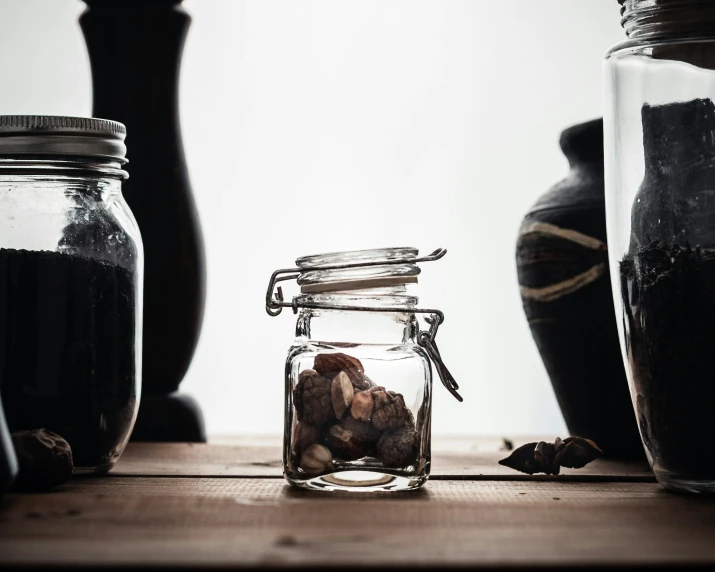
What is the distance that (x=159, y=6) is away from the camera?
1.03 m

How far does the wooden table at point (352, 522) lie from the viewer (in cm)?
44

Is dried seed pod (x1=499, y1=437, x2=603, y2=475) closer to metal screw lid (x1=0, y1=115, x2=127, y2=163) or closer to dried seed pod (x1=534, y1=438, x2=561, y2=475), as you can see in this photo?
dried seed pod (x1=534, y1=438, x2=561, y2=475)

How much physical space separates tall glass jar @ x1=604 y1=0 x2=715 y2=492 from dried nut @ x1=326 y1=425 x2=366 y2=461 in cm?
22

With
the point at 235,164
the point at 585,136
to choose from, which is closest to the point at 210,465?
the point at 585,136

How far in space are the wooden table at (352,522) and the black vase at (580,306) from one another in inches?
5.1

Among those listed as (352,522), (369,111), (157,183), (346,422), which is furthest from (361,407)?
(369,111)

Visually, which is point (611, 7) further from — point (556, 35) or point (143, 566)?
point (143, 566)

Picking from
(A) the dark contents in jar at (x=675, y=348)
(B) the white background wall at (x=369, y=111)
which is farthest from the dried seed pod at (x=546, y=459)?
(B) the white background wall at (x=369, y=111)

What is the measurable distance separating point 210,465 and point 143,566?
383 millimetres

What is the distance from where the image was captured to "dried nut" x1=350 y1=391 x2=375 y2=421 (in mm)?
634

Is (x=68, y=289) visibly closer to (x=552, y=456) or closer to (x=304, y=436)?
(x=304, y=436)

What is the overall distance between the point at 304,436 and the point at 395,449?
0.22 ft

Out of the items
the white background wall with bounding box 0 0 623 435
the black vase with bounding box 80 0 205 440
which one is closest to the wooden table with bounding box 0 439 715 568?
the black vase with bounding box 80 0 205 440

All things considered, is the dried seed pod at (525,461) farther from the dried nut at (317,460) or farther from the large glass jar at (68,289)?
the large glass jar at (68,289)
